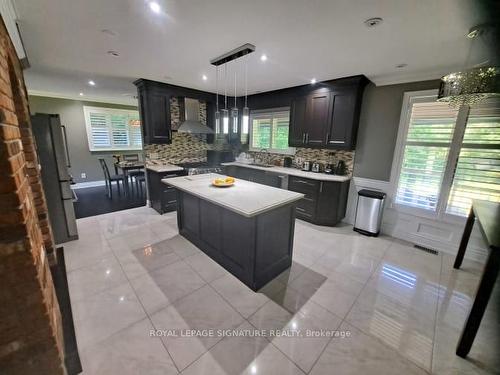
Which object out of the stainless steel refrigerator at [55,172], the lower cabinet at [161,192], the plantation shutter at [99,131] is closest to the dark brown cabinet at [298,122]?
the lower cabinet at [161,192]

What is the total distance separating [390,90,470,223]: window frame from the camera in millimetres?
2879

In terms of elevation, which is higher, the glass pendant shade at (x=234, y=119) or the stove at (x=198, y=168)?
the glass pendant shade at (x=234, y=119)

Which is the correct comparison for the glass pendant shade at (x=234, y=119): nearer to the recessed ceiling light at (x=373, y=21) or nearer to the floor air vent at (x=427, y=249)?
the recessed ceiling light at (x=373, y=21)

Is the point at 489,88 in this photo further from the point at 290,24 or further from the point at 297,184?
the point at 297,184

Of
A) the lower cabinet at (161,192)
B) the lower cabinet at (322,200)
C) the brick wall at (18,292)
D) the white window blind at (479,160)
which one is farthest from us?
the lower cabinet at (161,192)

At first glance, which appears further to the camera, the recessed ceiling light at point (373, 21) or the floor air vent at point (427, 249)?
the floor air vent at point (427, 249)

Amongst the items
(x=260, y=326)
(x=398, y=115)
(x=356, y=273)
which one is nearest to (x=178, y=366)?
(x=260, y=326)

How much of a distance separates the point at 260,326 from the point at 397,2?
9.02 feet

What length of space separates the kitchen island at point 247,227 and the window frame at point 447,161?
2177 mm

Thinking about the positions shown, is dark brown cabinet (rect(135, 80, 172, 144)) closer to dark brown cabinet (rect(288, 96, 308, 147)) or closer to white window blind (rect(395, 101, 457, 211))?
dark brown cabinet (rect(288, 96, 308, 147))

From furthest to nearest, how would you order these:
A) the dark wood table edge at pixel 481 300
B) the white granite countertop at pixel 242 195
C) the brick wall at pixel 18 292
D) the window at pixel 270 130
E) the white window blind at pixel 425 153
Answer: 1. the window at pixel 270 130
2. the white window blind at pixel 425 153
3. the white granite countertop at pixel 242 195
4. the dark wood table edge at pixel 481 300
5. the brick wall at pixel 18 292

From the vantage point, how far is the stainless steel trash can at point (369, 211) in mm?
3426

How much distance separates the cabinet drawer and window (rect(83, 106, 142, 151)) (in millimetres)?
5017

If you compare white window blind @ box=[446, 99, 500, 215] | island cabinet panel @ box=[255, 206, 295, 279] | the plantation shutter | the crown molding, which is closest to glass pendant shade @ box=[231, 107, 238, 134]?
island cabinet panel @ box=[255, 206, 295, 279]
